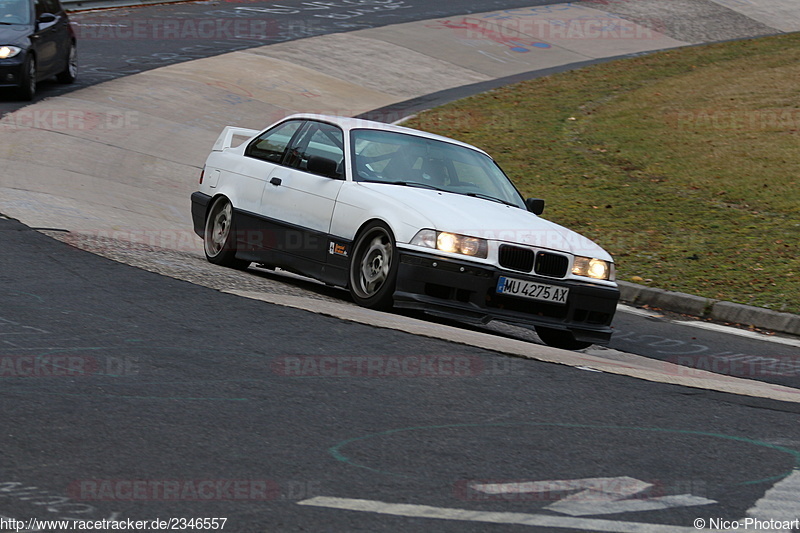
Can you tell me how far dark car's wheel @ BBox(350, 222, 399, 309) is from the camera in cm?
840

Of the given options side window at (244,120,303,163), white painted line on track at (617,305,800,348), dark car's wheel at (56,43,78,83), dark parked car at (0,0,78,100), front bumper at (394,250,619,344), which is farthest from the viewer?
dark car's wheel at (56,43,78,83)

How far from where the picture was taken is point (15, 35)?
702 inches

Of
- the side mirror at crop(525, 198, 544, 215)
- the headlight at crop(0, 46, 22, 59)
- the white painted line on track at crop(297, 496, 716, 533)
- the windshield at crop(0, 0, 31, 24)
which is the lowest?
the white painted line on track at crop(297, 496, 716, 533)

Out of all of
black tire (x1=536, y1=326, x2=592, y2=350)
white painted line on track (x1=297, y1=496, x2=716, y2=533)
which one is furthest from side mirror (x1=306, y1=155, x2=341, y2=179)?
white painted line on track (x1=297, y1=496, x2=716, y2=533)

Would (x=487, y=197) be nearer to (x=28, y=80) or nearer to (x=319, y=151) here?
(x=319, y=151)

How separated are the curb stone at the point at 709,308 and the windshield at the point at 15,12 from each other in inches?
455

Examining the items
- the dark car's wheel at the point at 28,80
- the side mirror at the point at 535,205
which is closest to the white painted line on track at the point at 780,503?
the side mirror at the point at 535,205

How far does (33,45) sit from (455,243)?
12063 mm

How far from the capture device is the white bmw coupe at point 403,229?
Result: 27.0 feet

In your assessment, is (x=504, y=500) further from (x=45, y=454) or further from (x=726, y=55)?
(x=726, y=55)

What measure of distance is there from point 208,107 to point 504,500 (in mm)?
17175

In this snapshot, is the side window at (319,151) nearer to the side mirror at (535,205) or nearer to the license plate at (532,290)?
the side mirror at (535,205)

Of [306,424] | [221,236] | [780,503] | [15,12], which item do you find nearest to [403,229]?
[221,236]

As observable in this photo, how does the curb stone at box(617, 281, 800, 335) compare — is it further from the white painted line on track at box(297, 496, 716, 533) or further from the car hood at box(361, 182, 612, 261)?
the white painted line on track at box(297, 496, 716, 533)
